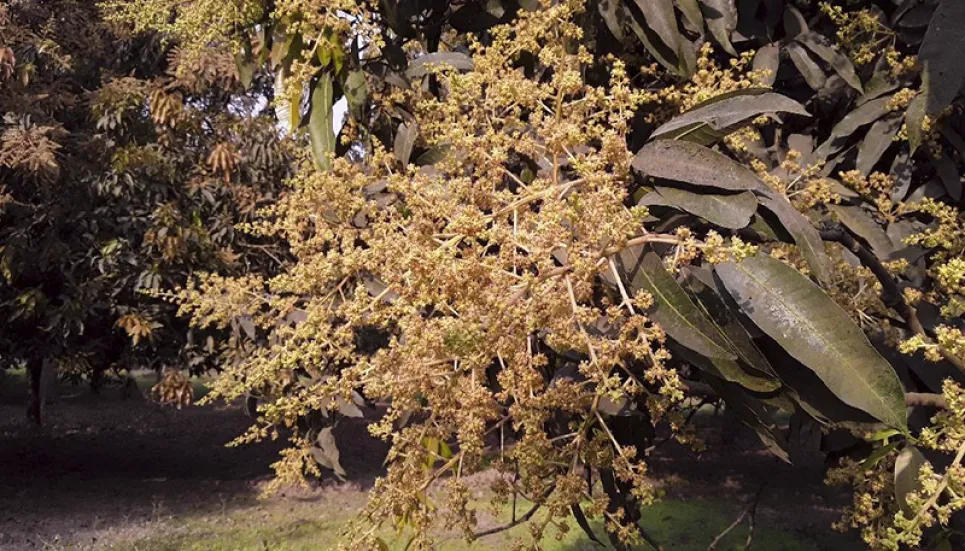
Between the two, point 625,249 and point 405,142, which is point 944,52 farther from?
→ point 405,142

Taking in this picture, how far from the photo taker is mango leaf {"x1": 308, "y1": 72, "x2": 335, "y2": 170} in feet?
5.52

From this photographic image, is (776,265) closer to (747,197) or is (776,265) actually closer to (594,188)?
(747,197)

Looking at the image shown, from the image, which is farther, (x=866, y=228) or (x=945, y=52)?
(x=866, y=228)

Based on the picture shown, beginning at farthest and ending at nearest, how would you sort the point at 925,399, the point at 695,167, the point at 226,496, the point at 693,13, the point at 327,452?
the point at 226,496 → the point at 327,452 → the point at 693,13 → the point at 925,399 → the point at 695,167

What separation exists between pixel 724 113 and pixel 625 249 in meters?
0.24

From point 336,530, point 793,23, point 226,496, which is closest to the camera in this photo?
point 793,23

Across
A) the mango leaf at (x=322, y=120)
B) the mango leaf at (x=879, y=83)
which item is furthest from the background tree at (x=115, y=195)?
the mango leaf at (x=879, y=83)

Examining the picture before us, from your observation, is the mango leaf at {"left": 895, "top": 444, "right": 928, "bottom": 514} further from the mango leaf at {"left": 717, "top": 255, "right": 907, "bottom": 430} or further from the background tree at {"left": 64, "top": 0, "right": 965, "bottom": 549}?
the mango leaf at {"left": 717, "top": 255, "right": 907, "bottom": 430}

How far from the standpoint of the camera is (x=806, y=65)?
5.85ft

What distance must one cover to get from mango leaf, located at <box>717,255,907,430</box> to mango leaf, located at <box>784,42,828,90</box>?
965 mm

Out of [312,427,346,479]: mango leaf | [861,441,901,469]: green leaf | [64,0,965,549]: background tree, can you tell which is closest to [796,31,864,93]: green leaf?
[64,0,965,549]: background tree

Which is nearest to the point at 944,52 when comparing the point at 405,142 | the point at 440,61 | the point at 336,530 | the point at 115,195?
the point at 440,61

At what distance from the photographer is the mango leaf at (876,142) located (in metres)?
1.73

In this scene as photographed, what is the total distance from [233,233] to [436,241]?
4.18 metres
